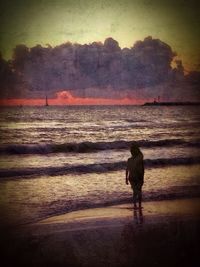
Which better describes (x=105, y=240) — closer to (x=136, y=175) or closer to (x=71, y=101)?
(x=136, y=175)

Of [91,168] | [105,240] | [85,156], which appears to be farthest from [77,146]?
[105,240]

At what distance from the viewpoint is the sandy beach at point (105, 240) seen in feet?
15.7

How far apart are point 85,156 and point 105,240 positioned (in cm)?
192

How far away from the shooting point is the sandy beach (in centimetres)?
479

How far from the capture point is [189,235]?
17.2 feet

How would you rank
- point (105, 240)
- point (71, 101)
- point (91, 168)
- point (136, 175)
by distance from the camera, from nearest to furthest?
point (105, 240) → point (136, 175) → point (71, 101) → point (91, 168)

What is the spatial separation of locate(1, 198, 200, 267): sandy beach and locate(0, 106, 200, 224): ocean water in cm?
29

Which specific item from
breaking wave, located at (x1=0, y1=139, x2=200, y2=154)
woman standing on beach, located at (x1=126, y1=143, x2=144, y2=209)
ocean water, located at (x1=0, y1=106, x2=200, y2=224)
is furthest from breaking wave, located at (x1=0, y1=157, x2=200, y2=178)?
woman standing on beach, located at (x1=126, y1=143, x2=144, y2=209)

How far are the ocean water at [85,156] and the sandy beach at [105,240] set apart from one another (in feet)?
0.94

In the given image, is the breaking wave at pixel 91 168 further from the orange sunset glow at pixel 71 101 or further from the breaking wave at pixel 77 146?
the orange sunset glow at pixel 71 101

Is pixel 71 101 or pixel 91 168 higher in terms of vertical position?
pixel 71 101

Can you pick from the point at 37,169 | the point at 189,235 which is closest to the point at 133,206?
the point at 189,235

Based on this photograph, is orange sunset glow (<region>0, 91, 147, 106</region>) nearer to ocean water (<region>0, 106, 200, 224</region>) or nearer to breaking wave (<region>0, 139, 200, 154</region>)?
ocean water (<region>0, 106, 200, 224</region>)

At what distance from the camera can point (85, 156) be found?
671 cm
